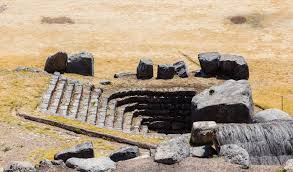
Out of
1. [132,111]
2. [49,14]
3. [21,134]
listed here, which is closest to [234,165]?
[21,134]

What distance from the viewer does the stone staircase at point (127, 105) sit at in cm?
3138

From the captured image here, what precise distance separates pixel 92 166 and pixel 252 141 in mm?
5947

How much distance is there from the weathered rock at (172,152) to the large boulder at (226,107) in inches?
398

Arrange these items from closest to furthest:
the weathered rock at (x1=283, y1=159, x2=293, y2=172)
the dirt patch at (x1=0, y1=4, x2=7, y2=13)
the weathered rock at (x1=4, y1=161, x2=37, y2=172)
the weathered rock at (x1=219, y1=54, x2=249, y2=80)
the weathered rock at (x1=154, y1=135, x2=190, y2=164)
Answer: the weathered rock at (x1=283, y1=159, x2=293, y2=172) → the weathered rock at (x1=154, y1=135, x2=190, y2=164) → the weathered rock at (x1=4, y1=161, x2=37, y2=172) → the weathered rock at (x1=219, y1=54, x2=249, y2=80) → the dirt patch at (x1=0, y1=4, x2=7, y2=13)

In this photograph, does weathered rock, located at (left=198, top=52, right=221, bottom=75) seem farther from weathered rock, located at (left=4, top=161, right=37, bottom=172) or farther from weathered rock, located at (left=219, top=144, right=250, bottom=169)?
weathered rock, located at (left=4, top=161, right=37, bottom=172)

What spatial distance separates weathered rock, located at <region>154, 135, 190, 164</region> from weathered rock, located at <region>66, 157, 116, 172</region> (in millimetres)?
Answer: 1562

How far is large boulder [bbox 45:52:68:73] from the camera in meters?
36.1

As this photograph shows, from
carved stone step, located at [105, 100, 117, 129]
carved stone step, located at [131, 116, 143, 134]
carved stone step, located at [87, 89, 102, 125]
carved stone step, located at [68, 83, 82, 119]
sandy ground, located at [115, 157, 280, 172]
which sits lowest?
carved stone step, located at [131, 116, 143, 134]

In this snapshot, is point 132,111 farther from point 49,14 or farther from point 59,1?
point 59,1

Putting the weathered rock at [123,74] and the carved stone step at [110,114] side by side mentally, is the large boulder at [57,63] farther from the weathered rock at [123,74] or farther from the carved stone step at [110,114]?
the carved stone step at [110,114]

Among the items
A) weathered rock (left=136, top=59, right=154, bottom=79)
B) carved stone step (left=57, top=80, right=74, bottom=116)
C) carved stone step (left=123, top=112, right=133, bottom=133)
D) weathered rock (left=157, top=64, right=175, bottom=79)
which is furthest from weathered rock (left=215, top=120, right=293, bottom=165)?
weathered rock (left=136, top=59, right=154, bottom=79)

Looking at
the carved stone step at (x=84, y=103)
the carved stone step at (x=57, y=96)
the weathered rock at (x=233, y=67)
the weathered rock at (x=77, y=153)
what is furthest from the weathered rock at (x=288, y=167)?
the weathered rock at (x=233, y=67)

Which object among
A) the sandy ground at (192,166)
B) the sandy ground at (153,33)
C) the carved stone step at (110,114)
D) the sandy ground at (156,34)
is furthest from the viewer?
the sandy ground at (153,33)

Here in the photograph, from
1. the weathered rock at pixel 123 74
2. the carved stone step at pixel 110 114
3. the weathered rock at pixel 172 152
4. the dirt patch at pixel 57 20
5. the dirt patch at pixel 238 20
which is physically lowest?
the carved stone step at pixel 110 114
